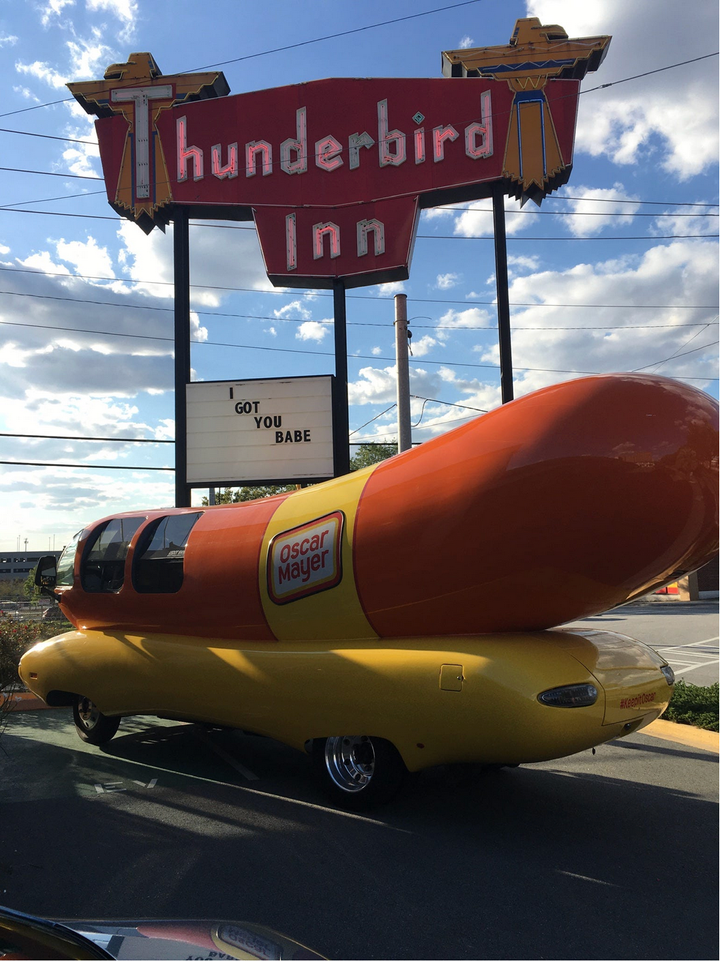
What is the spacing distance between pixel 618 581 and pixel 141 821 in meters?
4.00

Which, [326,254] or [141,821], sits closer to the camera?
[141,821]

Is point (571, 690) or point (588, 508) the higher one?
point (588, 508)

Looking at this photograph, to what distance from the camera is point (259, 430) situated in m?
10.8

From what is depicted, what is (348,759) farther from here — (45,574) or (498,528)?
(45,574)

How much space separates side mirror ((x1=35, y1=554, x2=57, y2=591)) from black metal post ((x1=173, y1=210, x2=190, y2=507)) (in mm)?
2360

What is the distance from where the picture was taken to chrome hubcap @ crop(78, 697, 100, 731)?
25.5ft

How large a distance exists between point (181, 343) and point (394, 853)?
29.1 feet

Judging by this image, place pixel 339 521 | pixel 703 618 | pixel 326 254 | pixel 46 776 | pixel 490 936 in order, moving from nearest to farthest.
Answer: pixel 490 936 < pixel 339 521 < pixel 46 776 < pixel 326 254 < pixel 703 618

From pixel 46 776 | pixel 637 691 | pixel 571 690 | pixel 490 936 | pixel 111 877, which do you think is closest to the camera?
pixel 490 936

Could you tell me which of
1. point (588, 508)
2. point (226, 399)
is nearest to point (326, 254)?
point (226, 399)

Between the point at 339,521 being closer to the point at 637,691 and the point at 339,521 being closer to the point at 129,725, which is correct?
the point at 637,691

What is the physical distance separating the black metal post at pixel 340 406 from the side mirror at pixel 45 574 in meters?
4.13

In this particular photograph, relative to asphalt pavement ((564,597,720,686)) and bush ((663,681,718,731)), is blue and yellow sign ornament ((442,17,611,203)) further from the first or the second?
bush ((663,681,718,731))

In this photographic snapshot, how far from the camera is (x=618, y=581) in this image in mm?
4793
